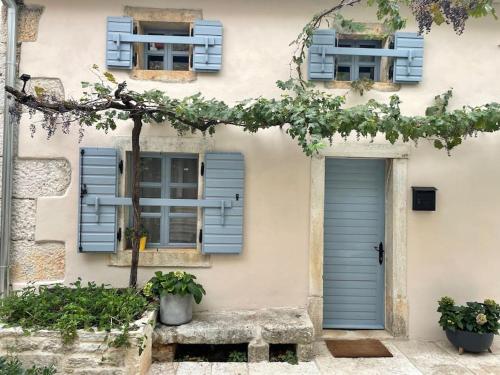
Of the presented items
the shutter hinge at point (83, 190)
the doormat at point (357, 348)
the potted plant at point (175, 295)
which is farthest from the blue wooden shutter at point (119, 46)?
the doormat at point (357, 348)

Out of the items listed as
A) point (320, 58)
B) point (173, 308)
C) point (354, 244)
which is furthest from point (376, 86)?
point (173, 308)

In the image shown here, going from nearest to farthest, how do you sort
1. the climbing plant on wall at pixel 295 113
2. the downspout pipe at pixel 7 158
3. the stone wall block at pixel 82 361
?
the stone wall block at pixel 82 361
the climbing plant on wall at pixel 295 113
the downspout pipe at pixel 7 158

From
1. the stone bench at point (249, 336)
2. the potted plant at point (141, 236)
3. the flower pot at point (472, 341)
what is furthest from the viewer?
the potted plant at point (141, 236)

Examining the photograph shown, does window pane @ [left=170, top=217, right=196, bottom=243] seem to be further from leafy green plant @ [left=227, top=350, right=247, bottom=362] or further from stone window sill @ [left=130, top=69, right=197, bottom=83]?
stone window sill @ [left=130, top=69, right=197, bottom=83]

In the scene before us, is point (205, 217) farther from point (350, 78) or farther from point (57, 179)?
point (350, 78)

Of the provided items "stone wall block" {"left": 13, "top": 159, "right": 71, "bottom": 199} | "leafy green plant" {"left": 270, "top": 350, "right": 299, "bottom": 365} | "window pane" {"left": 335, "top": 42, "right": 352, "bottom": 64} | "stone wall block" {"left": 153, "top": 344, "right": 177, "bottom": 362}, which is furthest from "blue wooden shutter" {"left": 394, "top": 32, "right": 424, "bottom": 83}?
"stone wall block" {"left": 13, "top": 159, "right": 71, "bottom": 199}

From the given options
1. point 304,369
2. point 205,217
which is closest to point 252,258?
point 205,217

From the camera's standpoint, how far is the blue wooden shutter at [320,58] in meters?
4.30

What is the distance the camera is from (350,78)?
4.62 metres

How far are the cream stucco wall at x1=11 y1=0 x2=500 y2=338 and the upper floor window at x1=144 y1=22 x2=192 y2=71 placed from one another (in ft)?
0.89

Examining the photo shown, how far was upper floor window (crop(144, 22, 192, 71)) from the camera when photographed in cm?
450

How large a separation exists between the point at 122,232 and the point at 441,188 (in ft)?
11.9

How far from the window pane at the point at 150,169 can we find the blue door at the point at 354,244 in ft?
6.52

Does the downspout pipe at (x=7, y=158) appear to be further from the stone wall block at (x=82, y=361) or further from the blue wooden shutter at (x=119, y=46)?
the stone wall block at (x=82, y=361)
